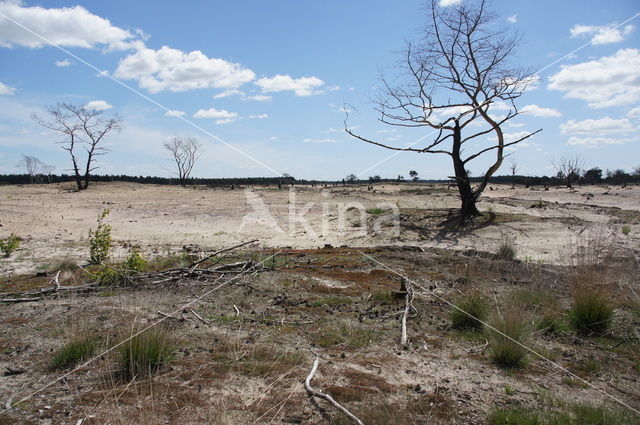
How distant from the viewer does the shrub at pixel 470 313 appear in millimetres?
5613

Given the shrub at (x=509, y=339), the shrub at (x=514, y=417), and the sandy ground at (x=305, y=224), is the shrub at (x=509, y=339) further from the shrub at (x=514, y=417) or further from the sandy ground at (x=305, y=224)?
the sandy ground at (x=305, y=224)

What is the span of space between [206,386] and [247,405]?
0.50 m

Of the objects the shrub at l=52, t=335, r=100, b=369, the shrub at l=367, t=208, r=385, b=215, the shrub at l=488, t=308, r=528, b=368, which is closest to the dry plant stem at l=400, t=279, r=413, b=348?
the shrub at l=488, t=308, r=528, b=368

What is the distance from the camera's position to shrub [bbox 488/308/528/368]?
4.55m

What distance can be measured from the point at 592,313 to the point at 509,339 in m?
1.68

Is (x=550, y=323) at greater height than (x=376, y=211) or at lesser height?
lesser

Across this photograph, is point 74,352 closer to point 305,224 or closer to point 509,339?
point 509,339

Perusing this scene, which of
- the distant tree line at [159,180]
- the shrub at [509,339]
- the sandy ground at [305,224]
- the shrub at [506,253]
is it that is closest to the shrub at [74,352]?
the shrub at [509,339]

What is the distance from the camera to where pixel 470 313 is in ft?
18.7

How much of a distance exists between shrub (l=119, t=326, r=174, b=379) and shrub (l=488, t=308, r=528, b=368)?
3314 millimetres

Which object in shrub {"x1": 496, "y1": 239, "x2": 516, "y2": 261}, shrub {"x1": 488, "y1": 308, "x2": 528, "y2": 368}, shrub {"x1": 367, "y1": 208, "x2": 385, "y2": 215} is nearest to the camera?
shrub {"x1": 488, "y1": 308, "x2": 528, "y2": 368}

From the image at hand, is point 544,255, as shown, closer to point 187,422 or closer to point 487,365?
point 487,365

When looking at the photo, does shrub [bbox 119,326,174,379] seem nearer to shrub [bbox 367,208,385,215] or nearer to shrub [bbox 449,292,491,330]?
shrub [bbox 449,292,491,330]

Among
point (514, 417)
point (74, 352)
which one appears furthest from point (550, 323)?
point (74, 352)
